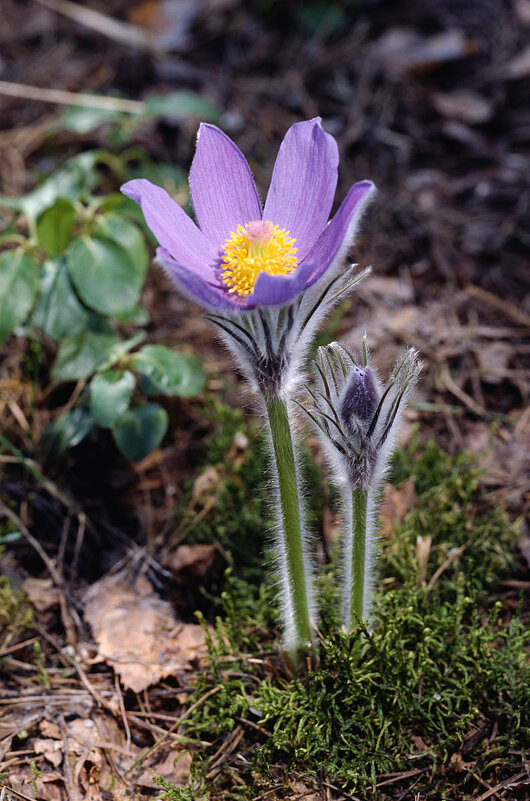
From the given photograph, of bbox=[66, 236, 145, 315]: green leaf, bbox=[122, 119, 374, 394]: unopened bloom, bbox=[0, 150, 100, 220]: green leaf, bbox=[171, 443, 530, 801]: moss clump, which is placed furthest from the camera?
bbox=[0, 150, 100, 220]: green leaf

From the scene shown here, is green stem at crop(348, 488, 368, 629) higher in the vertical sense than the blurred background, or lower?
lower

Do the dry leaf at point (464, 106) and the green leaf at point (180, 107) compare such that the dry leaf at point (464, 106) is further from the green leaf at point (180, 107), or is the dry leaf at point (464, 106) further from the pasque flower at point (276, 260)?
the pasque flower at point (276, 260)

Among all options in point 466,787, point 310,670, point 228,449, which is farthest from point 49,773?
point 228,449

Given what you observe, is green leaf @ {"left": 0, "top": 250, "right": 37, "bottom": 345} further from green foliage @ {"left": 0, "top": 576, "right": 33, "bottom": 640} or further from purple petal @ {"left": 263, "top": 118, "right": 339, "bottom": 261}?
purple petal @ {"left": 263, "top": 118, "right": 339, "bottom": 261}

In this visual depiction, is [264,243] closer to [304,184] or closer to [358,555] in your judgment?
[304,184]

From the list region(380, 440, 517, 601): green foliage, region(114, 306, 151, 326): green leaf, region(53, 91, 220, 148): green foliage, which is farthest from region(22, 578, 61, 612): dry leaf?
region(53, 91, 220, 148): green foliage

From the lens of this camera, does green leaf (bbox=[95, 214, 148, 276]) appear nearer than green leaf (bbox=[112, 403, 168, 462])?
No
